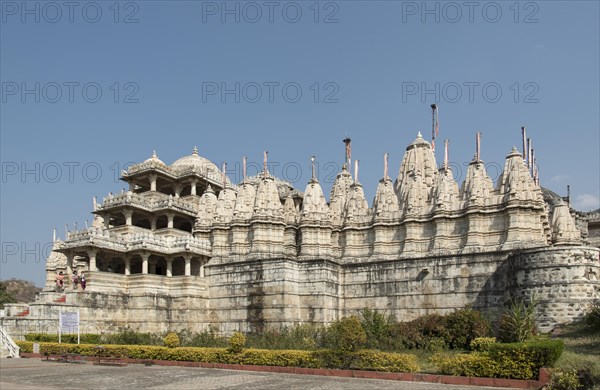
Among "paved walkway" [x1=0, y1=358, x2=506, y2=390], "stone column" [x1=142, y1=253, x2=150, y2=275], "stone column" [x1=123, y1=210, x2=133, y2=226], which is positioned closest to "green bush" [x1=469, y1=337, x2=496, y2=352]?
"paved walkway" [x1=0, y1=358, x2=506, y2=390]

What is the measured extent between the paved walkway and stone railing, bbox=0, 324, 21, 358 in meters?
5.24

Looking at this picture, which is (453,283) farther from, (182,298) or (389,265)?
(182,298)

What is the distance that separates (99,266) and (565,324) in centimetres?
3609

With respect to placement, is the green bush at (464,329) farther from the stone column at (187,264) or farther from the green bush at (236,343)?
the stone column at (187,264)

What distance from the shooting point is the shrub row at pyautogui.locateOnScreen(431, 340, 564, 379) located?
1778cm

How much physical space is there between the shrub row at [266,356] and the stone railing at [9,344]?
1375 millimetres

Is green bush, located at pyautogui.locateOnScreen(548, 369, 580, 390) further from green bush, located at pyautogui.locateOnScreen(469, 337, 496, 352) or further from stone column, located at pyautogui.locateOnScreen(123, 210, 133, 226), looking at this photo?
stone column, located at pyautogui.locateOnScreen(123, 210, 133, 226)

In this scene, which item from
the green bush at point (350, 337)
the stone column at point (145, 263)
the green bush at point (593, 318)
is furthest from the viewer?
the stone column at point (145, 263)

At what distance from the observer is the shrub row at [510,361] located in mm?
17781

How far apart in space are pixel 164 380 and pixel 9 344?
14.6 m

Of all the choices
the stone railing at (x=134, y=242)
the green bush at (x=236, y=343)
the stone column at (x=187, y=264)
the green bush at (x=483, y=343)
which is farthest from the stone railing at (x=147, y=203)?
the green bush at (x=483, y=343)

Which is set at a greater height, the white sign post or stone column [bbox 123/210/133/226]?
stone column [bbox 123/210/133/226]

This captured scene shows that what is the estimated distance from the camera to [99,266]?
46.6m

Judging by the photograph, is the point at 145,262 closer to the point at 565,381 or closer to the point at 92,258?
the point at 92,258
